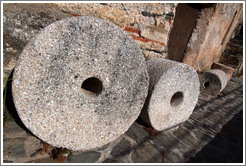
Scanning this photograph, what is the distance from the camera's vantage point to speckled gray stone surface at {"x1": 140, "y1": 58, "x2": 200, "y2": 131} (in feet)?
6.49

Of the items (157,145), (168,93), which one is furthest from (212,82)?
(157,145)

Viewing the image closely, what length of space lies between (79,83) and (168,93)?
44.9 inches

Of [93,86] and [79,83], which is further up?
[79,83]

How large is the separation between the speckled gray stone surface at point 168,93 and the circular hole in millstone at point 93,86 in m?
0.62

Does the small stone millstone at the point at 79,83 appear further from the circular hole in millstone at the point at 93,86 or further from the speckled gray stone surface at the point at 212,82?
the speckled gray stone surface at the point at 212,82

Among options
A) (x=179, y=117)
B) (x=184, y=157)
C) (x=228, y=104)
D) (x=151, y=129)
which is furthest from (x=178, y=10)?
(x=184, y=157)

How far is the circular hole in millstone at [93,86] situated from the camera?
1.72 m

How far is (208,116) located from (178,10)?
2.96m

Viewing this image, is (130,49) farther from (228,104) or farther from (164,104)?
(228,104)

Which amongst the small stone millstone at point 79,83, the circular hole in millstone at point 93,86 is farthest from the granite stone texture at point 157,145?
the circular hole in millstone at point 93,86

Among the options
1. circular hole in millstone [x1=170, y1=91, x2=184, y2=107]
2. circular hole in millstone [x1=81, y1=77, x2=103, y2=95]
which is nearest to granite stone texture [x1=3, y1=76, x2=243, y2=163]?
circular hole in millstone [x1=170, y1=91, x2=184, y2=107]

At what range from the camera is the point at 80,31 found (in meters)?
1.43

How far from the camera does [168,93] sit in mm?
2102

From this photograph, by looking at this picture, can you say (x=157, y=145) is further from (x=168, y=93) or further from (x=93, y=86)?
(x=93, y=86)
